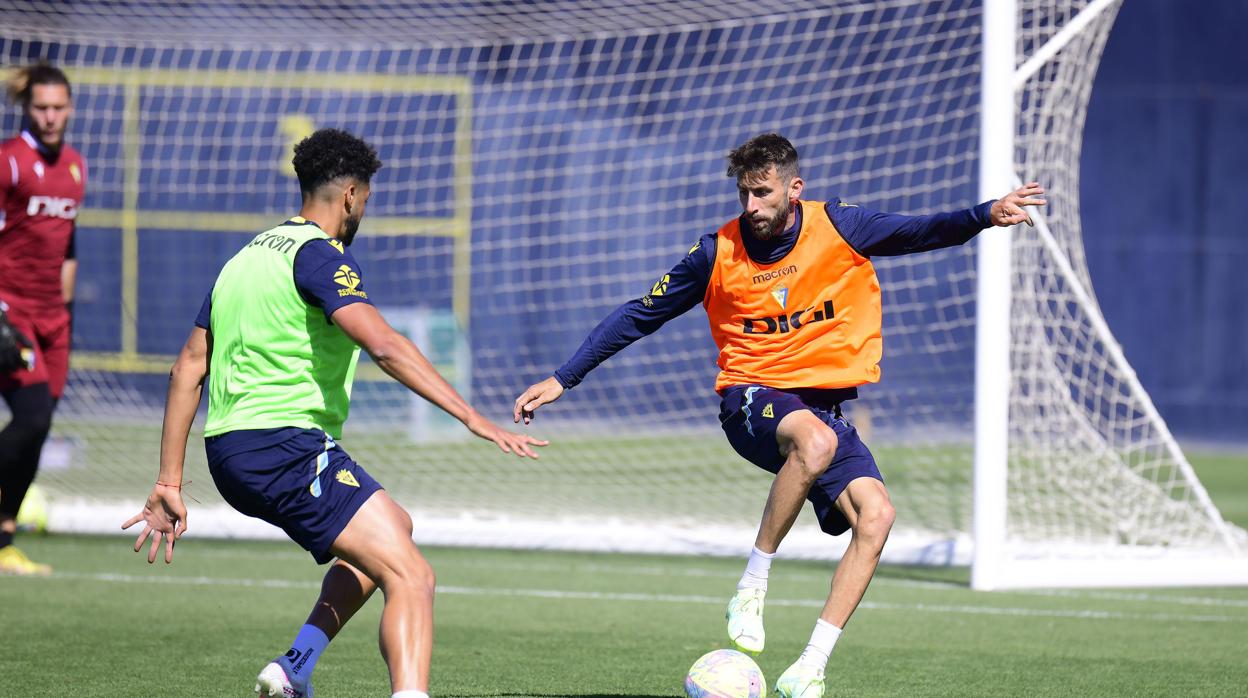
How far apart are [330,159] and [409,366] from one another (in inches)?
30.6

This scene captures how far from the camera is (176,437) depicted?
4.57 m

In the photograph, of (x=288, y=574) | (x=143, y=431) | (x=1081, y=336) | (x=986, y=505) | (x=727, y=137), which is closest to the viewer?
(x=986, y=505)

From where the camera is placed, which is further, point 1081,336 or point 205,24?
point 205,24

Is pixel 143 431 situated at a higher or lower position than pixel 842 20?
lower

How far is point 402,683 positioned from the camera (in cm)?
410

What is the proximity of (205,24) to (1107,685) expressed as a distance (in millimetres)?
16040

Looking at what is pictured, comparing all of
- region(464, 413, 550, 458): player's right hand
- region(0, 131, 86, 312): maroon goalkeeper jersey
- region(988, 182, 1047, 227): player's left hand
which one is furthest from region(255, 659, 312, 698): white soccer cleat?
region(0, 131, 86, 312): maroon goalkeeper jersey

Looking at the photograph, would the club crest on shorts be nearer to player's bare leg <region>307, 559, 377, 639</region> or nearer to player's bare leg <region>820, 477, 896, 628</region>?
player's bare leg <region>307, 559, 377, 639</region>

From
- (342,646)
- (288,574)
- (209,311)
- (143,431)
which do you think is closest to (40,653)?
(342,646)

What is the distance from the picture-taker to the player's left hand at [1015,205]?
500cm

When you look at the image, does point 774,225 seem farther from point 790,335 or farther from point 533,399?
point 533,399

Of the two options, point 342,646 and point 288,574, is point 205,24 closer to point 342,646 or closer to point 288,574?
point 288,574

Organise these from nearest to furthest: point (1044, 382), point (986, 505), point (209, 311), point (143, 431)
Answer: point (209, 311) → point (986, 505) → point (1044, 382) → point (143, 431)

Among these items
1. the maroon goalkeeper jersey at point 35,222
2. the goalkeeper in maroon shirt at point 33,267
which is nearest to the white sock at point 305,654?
the goalkeeper in maroon shirt at point 33,267
